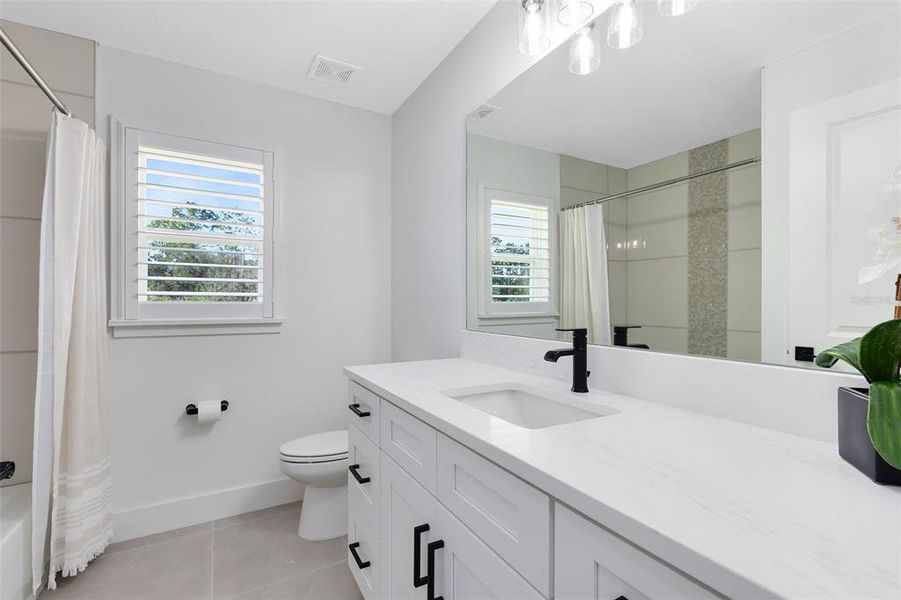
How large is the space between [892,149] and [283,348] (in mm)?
2475

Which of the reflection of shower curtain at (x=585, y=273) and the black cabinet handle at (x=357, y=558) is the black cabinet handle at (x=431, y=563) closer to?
the black cabinet handle at (x=357, y=558)

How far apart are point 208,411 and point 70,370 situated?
1.96 feet

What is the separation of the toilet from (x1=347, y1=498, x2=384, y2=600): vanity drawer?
1.41 ft

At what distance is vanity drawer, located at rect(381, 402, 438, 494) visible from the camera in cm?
97

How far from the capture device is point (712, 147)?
962mm

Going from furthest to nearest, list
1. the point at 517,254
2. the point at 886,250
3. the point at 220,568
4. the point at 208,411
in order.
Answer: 1. the point at 208,411
2. the point at 220,568
3. the point at 517,254
4. the point at 886,250

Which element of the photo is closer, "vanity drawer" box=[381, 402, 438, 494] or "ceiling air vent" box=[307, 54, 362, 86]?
"vanity drawer" box=[381, 402, 438, 494]

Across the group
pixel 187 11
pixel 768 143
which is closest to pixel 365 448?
pixel 768 143

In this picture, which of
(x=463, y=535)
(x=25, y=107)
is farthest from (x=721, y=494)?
(x=25, y=107)

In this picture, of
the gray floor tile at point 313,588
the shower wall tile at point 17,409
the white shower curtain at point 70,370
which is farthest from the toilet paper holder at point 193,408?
the gray floor tile at point 313,588

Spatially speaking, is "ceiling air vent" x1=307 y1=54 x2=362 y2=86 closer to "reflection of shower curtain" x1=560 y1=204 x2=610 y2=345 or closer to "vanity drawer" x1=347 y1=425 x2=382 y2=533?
"reflection of shower curtain" x1=560 y1=204 x2=610 y2=345

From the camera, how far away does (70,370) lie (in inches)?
66.3

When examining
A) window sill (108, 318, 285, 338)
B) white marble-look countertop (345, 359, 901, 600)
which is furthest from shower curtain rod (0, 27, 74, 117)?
white marble-look countertop (345, 359, 901, 600)

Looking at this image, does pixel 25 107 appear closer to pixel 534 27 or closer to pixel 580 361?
pixel 534 27
